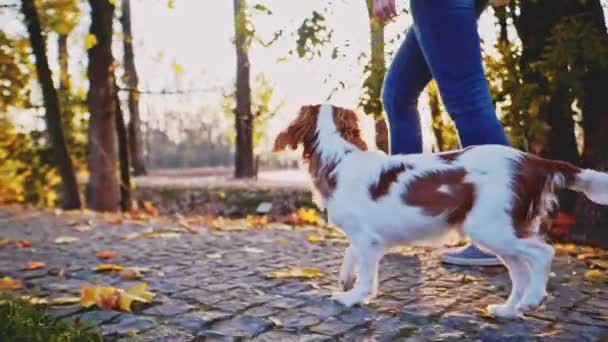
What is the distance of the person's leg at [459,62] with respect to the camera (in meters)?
2.73

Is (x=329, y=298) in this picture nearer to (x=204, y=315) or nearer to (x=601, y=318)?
(x=204, y=315)

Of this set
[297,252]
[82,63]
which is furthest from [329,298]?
[82,63]

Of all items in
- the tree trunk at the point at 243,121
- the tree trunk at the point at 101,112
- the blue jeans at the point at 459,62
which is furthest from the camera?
the tree trunk at the point at 243,121

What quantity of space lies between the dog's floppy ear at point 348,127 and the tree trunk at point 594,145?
2637 mm

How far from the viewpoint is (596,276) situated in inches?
122

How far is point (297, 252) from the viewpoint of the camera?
4117mm

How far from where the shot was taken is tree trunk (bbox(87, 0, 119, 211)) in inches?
347

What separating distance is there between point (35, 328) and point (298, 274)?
4.40ft

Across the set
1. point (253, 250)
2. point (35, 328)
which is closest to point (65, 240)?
point (253, 250)

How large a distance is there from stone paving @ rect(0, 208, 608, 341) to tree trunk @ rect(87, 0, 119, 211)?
463cm

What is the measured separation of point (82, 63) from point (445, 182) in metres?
9.98

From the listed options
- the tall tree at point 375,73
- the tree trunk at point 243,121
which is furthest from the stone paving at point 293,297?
the tree trunk at point 243,121

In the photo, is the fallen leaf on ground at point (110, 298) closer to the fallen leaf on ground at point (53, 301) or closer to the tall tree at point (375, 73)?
the fallen leaf on ground at point (53, 301)

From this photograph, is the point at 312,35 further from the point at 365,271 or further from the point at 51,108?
the point at 51,108
